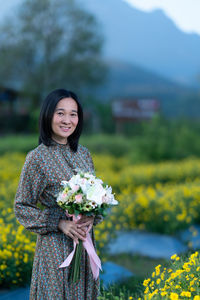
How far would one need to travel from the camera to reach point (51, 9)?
22266 millimetres

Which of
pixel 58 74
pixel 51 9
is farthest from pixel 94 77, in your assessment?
pixel 51 9

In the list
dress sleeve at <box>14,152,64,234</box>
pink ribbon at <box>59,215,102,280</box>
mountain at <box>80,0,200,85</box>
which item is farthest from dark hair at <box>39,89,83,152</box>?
mountain at <box>80,0,200,85</box>

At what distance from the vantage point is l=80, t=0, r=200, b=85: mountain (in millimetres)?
43281

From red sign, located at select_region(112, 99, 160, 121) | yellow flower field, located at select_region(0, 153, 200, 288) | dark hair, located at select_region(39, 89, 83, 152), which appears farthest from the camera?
red sign, located at select_region(112, 99, 160, 121)

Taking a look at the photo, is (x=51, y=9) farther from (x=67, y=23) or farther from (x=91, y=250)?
(x=91, y=250)

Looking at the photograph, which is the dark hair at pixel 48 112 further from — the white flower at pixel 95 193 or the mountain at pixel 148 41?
the mountain at pixel 148 41

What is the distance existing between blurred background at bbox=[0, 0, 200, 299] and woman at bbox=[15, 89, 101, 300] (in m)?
0.49

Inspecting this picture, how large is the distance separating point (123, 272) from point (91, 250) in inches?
66.3

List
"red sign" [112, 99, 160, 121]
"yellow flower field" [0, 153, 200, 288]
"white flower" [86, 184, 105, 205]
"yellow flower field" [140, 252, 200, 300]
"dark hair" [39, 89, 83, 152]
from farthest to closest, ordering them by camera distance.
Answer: "red sign" [112, 99, 160, 121] → "yellow flower field" [0, 153, 200, 288] → "dark hair" [39, 89, 83, 152] → "yellow flower field" [140, 252, 200, 300] → "white flower" [86, 184, 105, 205]

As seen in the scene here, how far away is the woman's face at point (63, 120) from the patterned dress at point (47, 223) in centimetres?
10

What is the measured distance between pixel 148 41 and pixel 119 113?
3049 centimetres

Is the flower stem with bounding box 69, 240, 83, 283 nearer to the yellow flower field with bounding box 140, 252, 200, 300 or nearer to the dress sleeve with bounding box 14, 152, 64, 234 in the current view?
the dress sleeve with bounding box 14, 152, 64, 234

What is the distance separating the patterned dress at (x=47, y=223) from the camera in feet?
6.10

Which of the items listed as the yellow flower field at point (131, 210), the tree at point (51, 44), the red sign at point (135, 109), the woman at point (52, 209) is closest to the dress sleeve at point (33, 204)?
the woman at point (52, 209)
